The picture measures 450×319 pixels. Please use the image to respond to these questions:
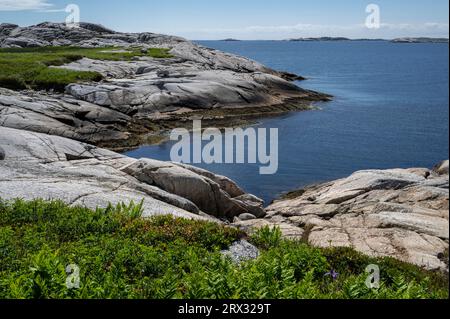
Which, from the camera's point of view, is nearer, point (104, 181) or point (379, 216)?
point (379, 216)

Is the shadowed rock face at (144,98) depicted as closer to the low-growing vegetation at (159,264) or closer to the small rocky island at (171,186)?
the small rocky island at (171,186)

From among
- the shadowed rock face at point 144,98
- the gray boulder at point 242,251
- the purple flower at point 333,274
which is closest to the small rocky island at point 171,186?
the shadowed rock face at point 144,98

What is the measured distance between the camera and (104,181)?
76.7 feet

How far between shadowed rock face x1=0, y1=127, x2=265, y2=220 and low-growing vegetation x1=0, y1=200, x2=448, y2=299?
9.68 ft

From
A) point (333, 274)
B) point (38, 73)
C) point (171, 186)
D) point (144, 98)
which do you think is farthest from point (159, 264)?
point (38, 73)

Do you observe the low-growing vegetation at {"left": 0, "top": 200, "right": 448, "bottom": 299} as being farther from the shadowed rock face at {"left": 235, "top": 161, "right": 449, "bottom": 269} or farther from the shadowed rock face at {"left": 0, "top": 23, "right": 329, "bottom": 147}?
the shadowed rock face at {"left": 0, "top": 23, "right": 329, "bottom": 147}

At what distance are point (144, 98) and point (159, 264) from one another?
168 feet

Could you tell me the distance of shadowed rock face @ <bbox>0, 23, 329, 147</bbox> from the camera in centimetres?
4650

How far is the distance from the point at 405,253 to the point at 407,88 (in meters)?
88.0

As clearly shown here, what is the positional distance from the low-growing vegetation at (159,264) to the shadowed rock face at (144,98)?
30278mm

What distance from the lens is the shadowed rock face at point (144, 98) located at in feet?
153

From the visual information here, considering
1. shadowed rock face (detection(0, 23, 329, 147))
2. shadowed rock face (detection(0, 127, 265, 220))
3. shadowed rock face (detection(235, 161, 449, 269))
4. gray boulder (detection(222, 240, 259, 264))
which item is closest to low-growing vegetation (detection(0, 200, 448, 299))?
gray boulder (detection(222, 240, 259, 264))

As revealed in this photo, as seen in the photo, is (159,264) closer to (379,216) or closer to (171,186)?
(379,216)
